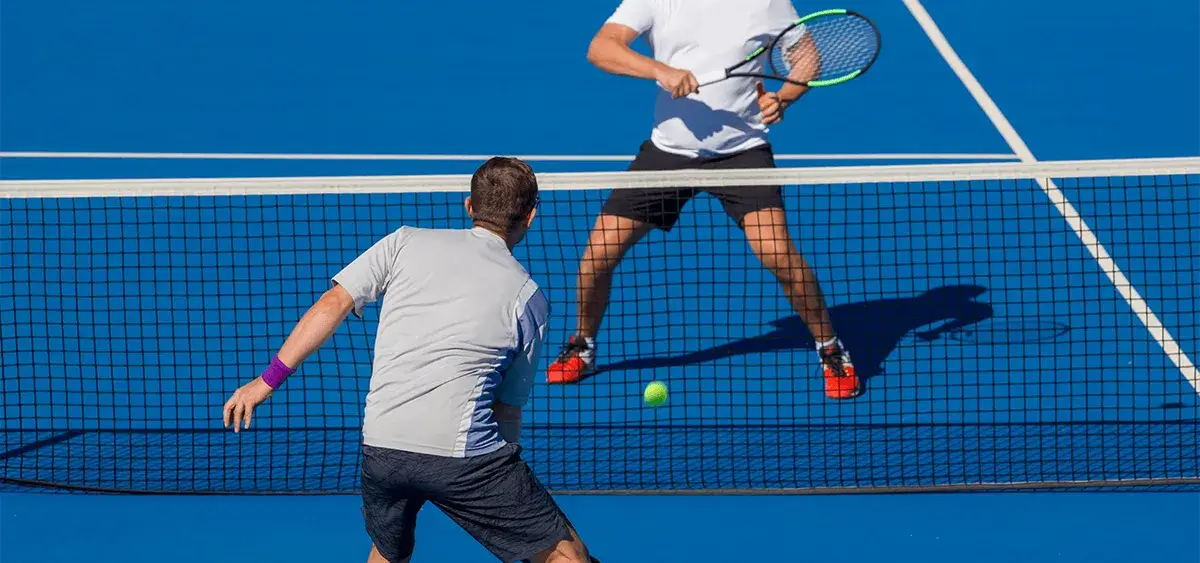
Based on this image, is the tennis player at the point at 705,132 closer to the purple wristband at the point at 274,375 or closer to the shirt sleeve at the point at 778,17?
the shirt sleeve at the point at 778,17

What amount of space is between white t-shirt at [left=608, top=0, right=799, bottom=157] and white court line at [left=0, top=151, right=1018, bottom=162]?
3187 mm

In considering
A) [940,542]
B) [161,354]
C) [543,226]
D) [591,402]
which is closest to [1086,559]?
[940,542]

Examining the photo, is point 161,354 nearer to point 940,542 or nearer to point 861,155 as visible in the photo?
point 940,542

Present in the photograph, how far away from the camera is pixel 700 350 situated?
25.7 ft

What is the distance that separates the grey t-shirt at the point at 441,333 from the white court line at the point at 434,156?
19.4 ft

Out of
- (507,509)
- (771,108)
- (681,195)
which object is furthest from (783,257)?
(507,509)

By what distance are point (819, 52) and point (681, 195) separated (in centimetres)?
94

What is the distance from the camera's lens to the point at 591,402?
24.1 feet

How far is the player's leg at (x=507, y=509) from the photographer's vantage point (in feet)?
15.0

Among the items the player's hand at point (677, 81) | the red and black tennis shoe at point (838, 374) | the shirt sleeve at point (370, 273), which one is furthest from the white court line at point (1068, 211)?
the shirt sleeve at point (370, 273)

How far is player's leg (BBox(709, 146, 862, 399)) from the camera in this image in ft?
23.1

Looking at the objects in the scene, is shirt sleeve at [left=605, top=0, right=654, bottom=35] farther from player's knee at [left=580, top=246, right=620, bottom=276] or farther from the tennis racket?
player's knee at [left=580, top=246, right=620, bottom=276]

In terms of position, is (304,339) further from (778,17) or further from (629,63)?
(778,17)

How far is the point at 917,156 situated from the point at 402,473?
664 cm
